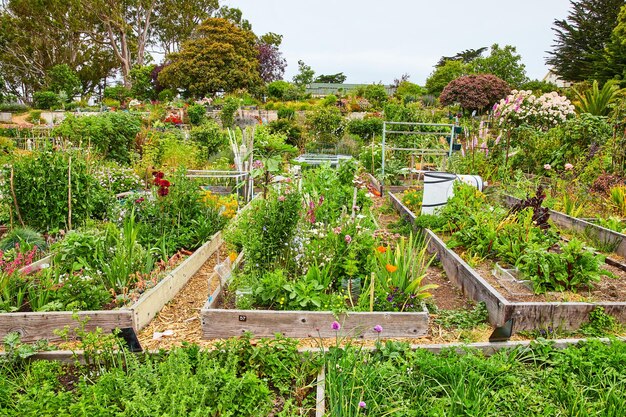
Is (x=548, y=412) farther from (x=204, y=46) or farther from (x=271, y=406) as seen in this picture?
(x=204, y=46)

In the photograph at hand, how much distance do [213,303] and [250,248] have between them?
1.80 feet

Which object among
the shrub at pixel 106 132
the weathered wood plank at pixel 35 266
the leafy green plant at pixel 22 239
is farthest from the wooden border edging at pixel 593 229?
the shrub at pixel 106 132

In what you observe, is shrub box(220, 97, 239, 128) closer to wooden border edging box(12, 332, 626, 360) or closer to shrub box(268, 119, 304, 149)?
shrub box(268, 119, 304, 149)

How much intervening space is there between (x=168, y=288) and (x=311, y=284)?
133 cm

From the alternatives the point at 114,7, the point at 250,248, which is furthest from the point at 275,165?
the point at 114,7

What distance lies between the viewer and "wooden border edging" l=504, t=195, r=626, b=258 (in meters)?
4.62

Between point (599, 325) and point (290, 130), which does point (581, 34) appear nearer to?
point (290, 130)

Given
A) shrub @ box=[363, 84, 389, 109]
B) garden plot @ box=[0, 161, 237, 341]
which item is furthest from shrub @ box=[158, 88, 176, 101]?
garden plot @ box=[0, 161, 237, 341]

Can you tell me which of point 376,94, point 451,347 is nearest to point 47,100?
point 376,94

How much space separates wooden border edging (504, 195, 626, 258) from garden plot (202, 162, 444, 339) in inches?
103

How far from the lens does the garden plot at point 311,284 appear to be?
9.98ft

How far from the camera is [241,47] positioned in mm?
28078

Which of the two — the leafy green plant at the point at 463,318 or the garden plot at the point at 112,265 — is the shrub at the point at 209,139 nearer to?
the garden plot at the point at 112,265

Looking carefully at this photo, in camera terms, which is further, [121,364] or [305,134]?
[305,134]
